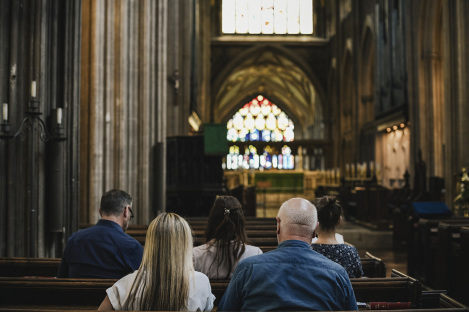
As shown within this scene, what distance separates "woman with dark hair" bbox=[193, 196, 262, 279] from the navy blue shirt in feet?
1.23

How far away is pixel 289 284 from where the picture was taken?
210cm

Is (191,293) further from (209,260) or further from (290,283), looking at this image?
(209,260)

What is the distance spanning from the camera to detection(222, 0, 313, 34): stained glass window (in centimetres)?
3331

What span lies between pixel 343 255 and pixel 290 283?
1319 mm

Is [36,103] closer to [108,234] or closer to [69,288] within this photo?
[108,234]

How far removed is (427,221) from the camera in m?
6.94

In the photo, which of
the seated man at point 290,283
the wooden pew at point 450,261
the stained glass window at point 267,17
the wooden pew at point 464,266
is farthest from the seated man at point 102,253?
the stained glass window at point 267,17

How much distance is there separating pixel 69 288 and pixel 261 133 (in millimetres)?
38315

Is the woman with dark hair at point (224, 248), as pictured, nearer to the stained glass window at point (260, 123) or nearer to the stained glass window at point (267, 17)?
the stained glass window at point (267, 17)

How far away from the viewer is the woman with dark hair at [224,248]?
3.20 metres

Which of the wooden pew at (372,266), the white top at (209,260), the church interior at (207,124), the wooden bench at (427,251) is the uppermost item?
the church interior at (207,124)

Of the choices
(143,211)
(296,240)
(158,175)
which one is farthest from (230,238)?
(158,175)

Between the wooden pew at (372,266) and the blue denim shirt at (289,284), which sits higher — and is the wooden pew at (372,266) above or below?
below

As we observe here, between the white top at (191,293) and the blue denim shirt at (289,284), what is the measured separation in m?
0.20
